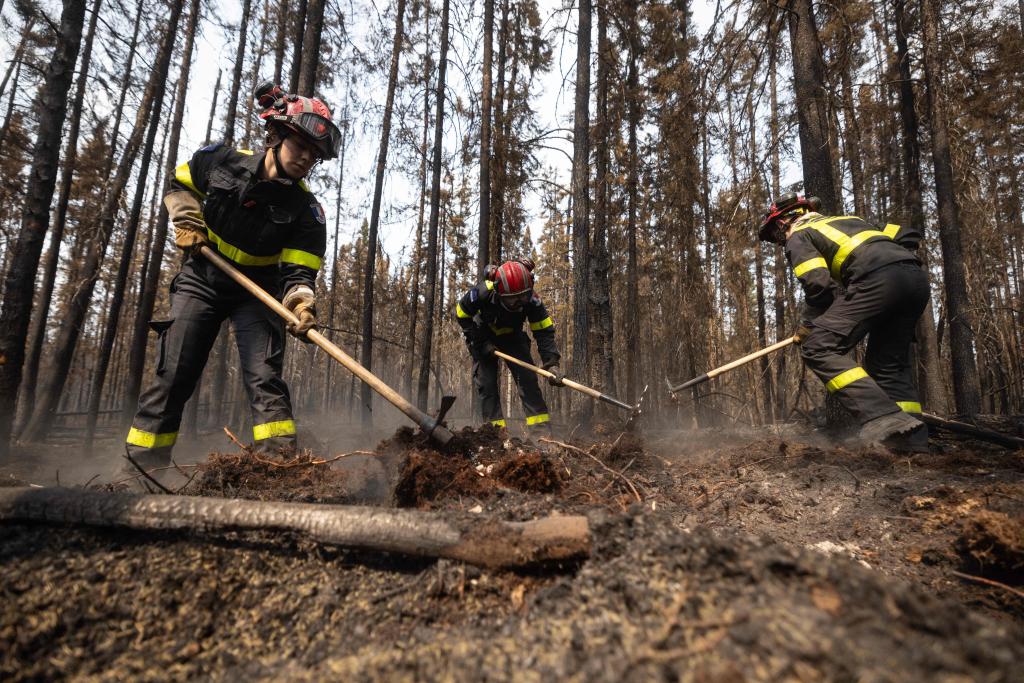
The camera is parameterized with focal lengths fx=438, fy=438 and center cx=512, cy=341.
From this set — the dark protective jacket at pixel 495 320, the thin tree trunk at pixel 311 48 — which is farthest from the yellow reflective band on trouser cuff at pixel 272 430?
the thin tree trunk at pixel 311 48

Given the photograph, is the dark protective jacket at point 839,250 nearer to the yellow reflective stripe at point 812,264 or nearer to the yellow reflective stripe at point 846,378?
the yellow reflective stripe at point 812,264

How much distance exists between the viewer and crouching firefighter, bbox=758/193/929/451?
318 centimetres

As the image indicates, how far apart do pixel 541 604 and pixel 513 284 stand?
166 inches

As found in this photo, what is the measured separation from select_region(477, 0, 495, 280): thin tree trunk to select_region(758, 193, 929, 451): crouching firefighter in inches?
206

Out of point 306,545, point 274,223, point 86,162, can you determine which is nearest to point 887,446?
point 306,545

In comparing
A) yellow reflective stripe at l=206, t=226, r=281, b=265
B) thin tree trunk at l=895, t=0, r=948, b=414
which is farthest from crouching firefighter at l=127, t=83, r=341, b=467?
thin tree trunk at l=895, t=0, r=948, b=414

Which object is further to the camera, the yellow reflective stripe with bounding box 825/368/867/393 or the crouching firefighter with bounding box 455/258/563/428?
the crouching firefighter with bounding box 455/258/563/428

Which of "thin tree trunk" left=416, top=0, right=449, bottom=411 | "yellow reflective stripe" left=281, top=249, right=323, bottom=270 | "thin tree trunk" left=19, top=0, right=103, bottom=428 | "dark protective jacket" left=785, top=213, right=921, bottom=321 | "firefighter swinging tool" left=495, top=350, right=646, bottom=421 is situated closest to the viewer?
"yellow reflective stripe" left=281, top=249, right=323, bottom=270

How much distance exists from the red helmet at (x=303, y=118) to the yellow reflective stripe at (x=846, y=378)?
397cm

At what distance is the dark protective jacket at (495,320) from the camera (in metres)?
5.36

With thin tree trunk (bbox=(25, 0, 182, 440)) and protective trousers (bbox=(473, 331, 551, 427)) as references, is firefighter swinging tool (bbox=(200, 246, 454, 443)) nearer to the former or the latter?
protective trousers (bbox=(473, 331, 551, 427))

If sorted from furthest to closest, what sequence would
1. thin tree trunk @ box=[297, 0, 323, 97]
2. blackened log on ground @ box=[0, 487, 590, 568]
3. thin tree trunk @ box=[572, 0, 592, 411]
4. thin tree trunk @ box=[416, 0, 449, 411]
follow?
thin tree trunk @ box=[416, 0, 449, 411] < thin tree trunk @ box=[572, 0, 592, 411] < thin tree trunk @ box=[297, 0, 323, 97] < blackened log on ground @ box=[0, 487, 590, 568]

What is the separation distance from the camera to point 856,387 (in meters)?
3.23

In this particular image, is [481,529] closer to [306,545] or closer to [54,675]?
[306,545]
